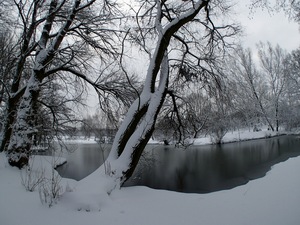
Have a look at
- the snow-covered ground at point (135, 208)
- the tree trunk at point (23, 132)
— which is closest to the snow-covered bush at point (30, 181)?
the snow-covered ground at point (135, 208)

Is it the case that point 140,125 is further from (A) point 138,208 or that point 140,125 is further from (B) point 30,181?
(B) point 30,181

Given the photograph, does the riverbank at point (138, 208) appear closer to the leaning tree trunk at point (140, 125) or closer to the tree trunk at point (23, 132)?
the leaning tree trunk at point (140, 125)

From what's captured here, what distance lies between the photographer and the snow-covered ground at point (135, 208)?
2.55 m

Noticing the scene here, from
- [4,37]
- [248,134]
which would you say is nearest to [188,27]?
[4,37]

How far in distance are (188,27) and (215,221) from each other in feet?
18.7

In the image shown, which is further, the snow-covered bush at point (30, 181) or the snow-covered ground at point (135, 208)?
the snow-covered bush at point (30, 181)

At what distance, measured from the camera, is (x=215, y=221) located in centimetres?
281

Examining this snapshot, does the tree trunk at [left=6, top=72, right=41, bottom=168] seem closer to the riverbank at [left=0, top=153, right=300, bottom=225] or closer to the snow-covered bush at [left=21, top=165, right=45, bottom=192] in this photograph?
the snow-covered bush at [left=21, top=165, right=45, bottom=192]

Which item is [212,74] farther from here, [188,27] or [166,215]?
[166,215]

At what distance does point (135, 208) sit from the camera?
120 inches

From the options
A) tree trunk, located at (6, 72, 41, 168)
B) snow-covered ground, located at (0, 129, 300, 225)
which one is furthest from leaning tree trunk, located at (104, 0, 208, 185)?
tree trunk, located at (6, 72, 41, 168)

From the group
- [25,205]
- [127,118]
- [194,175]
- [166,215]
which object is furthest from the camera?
[194,175]

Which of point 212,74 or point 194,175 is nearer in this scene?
point 212,74

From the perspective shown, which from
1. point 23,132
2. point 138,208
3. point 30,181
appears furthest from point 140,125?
point 23,132
